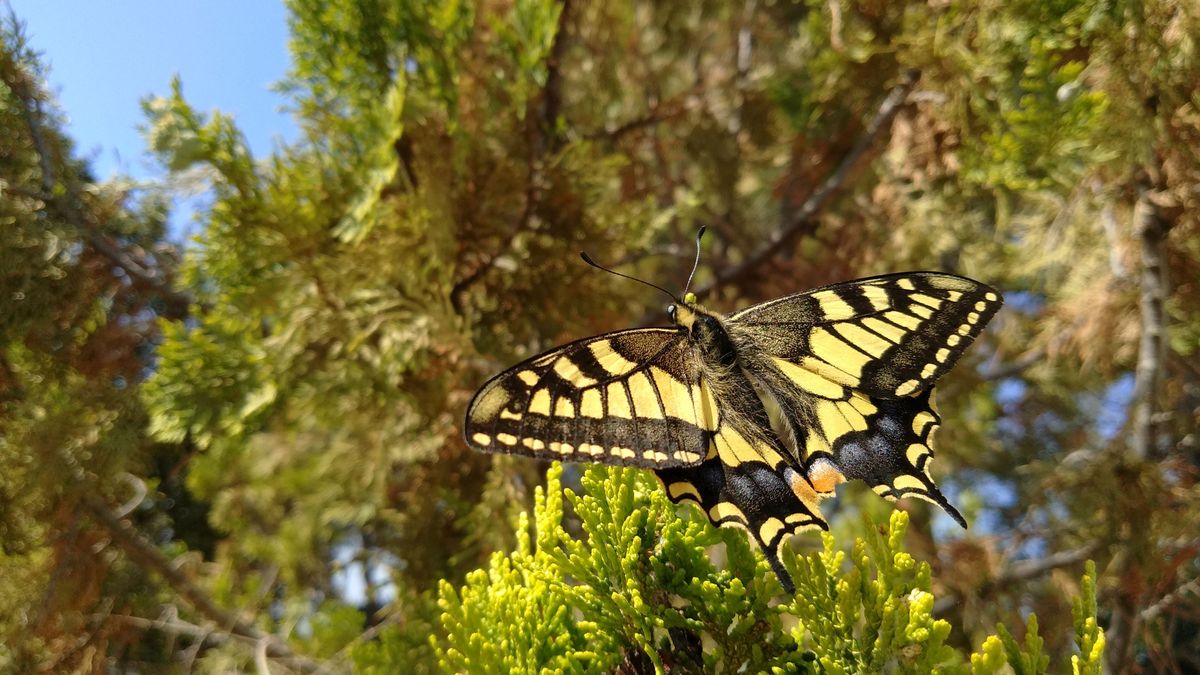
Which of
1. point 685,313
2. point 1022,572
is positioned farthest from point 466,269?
point 1022,572

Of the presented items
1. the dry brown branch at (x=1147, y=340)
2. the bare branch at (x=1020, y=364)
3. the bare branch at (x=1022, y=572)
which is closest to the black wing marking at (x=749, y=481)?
the dry brown branch at (x=1147, y=340)

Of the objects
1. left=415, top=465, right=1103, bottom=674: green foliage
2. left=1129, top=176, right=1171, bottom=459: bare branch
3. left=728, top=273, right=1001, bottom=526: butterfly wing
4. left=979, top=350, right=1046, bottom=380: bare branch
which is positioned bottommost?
left=415, top=465, right=1103, bottom=674: green foliage

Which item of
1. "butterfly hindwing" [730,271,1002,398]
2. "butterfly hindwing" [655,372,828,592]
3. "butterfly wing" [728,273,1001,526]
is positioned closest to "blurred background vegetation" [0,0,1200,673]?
"butterfly hindwing" [655,372,828,592]

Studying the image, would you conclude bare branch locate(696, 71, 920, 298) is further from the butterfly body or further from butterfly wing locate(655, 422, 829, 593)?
butterfly wing locate(655, 422, 829, 593)

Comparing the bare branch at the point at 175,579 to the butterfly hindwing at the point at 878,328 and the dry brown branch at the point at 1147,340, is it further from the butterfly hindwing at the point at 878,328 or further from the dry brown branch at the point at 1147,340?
the dry brown branch at the point at 1147,340

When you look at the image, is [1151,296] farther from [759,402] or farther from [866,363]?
[759,402]
